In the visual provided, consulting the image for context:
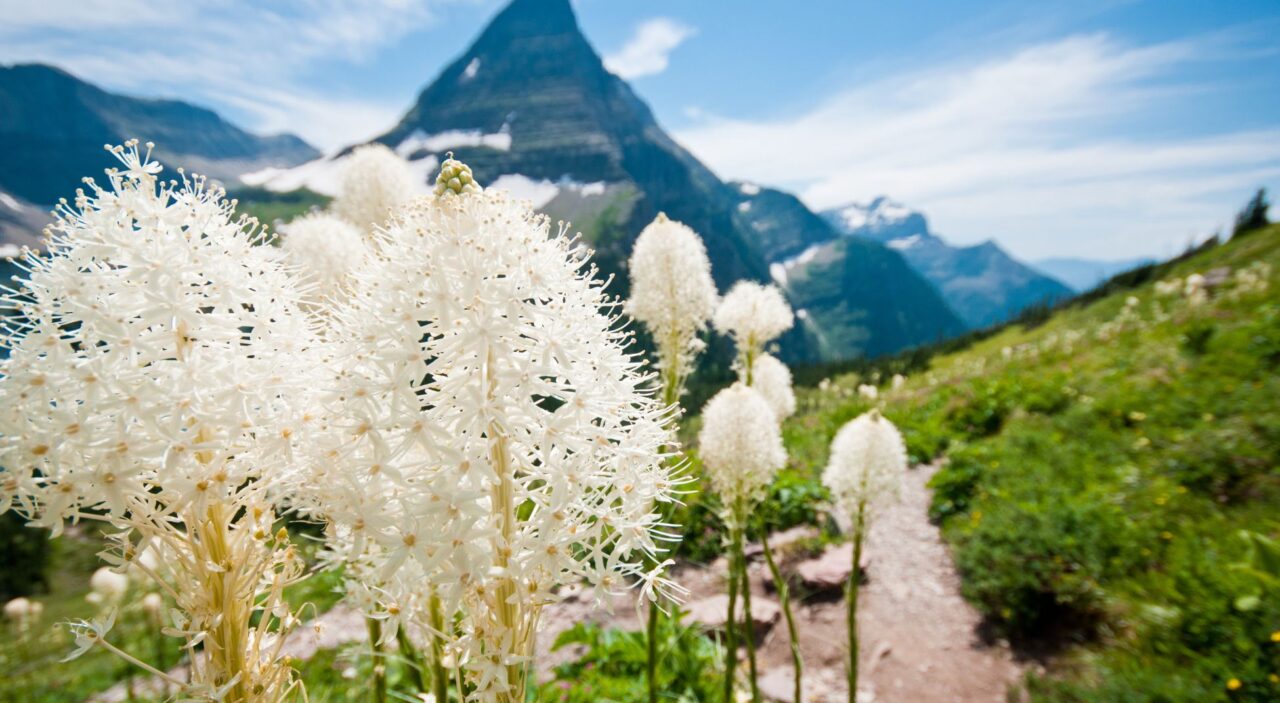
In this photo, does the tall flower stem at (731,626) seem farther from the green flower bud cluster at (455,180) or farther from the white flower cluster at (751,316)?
the green flower bud cluster at (455,180)

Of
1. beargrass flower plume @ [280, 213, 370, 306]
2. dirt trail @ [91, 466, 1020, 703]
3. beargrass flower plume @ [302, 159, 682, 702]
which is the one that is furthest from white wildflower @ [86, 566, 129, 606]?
beargrass flower plume @ [302, 159, 682, 702]

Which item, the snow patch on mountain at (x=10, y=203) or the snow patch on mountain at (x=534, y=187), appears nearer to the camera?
the snow patch on mountain at (x=534, y=187)

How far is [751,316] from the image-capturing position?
6250 millimetres

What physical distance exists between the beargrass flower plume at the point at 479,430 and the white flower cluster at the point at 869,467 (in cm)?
379

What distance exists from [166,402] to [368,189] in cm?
465

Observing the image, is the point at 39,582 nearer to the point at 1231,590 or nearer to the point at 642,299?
the point at 642,299

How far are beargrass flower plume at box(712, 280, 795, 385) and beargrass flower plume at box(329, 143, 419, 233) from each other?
3.69 meters

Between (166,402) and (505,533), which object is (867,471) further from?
(166,402)

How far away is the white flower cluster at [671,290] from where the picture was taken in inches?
201

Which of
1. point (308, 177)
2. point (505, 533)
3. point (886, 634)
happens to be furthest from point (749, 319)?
point (308, 177)

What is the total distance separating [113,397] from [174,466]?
0.25 metres

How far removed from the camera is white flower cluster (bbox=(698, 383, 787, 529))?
4609mm

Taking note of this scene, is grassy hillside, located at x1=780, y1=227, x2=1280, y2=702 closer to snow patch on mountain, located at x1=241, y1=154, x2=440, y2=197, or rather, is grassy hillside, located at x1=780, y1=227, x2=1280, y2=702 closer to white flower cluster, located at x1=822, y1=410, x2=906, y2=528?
white flower cluster, located at x1=822, y1=410, x2=906, y2=528

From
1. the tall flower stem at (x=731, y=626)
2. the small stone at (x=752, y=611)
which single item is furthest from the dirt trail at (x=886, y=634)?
the tall flower stem at (x=731, y=626)
